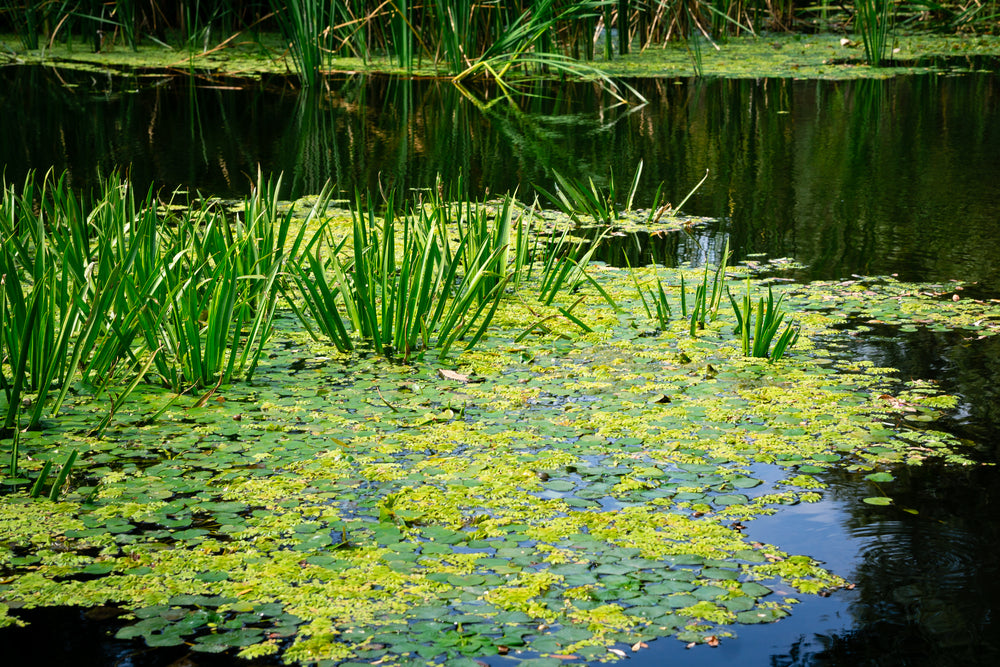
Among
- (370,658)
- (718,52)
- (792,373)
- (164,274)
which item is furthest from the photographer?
(718,52)

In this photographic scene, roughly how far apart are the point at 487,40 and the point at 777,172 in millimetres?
4520

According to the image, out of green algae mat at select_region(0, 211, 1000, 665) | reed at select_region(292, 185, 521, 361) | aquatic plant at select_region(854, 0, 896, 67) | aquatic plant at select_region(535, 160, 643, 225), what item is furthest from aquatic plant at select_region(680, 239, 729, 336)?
aquatic plant at select_region(854, 0, 896, 67)

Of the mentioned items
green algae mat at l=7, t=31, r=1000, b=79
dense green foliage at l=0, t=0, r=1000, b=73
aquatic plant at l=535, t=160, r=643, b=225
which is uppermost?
dense green foliage at l=0, t=0, r=1000, b=73

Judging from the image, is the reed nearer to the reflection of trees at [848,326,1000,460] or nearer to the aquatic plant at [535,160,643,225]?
the reflection of trees at [848,326,1000,460]

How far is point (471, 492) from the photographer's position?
2.41 metres

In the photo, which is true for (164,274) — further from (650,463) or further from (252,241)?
(650,463)

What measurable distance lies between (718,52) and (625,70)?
1.28 meters

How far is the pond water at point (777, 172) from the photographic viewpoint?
79.0 inches

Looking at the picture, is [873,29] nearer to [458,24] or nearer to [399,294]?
[458,24]

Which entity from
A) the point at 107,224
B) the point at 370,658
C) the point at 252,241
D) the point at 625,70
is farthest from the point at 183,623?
the point at 625,70

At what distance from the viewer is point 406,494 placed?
2.39m

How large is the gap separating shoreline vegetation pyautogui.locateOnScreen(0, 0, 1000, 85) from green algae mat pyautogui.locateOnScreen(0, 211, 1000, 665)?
5.68m

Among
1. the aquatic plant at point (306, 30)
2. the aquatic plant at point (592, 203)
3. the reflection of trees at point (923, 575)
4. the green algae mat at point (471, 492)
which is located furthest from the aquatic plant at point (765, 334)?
the aquatic plant at point (306, 30)

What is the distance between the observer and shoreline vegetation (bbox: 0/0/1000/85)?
9180mm
